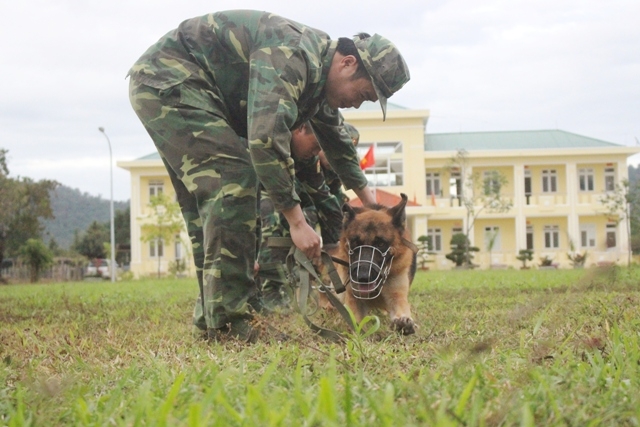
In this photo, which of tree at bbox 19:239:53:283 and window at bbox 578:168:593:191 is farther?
window at bbox 578:168:593:191

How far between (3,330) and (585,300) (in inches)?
166

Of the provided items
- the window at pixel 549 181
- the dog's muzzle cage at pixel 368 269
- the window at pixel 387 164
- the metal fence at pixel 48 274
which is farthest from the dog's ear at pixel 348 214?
the window at pixel 549 181

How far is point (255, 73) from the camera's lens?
12.1 feet

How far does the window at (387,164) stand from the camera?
44.1 meters

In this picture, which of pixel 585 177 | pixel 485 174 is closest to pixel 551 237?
pixel 585 177

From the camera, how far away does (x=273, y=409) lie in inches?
67.1

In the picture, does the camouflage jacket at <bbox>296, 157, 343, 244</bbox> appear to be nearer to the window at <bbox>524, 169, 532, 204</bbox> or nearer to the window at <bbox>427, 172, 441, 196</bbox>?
the window at <bbox>427, 172, 441, 196</bbox>

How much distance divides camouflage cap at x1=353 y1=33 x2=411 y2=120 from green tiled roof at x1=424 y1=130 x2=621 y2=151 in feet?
139

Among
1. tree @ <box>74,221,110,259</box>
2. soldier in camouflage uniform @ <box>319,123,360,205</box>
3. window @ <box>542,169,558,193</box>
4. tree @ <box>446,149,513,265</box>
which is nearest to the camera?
soldier in camouflage uniform @ <box>319,123,360,205</box>

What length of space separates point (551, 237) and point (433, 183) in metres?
8.13

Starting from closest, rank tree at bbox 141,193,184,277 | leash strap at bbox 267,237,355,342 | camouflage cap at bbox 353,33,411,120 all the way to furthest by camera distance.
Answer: leash strap at bbox 267,237,355,342, camouflage cap at bbox 353,33,411,120, tree at bbox 141,193,184,277

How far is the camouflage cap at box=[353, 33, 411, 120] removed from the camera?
391 centimetres

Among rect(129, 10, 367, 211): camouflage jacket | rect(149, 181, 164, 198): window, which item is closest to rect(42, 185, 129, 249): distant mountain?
rect(149, 181, 164, 198): window

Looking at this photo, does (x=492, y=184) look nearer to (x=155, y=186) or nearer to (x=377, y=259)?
(x=155, y=186)
